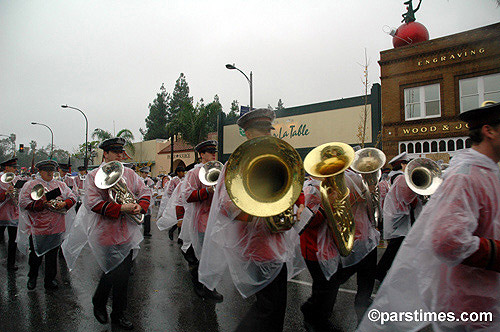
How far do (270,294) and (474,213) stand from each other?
5.03 ft

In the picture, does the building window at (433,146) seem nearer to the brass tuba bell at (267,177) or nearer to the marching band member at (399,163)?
the marching band member at (399,163)

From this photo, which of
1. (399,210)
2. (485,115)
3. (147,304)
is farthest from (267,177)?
(399,210)

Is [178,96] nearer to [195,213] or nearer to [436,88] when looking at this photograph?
[436,88]

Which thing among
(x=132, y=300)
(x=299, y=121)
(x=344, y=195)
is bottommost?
(x=132, y=300)

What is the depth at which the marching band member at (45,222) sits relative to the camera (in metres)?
5.10

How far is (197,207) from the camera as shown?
4977 mm

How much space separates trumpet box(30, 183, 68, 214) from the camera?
5.16 meters

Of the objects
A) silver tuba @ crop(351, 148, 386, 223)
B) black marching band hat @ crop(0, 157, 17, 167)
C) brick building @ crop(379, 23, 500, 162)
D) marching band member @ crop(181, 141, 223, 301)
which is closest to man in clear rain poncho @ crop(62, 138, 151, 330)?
marching band member @ crop(181, 141, 223, 301)

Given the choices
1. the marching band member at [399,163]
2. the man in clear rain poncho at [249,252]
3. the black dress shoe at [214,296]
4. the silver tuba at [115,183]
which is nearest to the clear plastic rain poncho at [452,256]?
Result: the man in clear rain poncho at [249,252]

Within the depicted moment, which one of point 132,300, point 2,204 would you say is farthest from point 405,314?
point 2,204

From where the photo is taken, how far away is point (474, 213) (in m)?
1.70

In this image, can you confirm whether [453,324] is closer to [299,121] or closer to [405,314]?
[405,314]

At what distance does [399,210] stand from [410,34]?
16070 millimetres

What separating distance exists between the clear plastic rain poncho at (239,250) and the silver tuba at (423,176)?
98.2 inches
